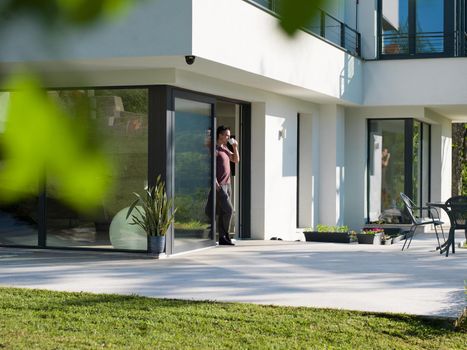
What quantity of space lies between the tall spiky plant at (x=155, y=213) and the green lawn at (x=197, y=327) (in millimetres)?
3537

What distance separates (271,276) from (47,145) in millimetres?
9300

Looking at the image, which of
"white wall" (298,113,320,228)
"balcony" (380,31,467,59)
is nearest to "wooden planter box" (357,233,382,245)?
"white wall" (298,113,320,228)

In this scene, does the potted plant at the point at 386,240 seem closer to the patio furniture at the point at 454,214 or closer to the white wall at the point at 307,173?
the white wall at the point at 307,173

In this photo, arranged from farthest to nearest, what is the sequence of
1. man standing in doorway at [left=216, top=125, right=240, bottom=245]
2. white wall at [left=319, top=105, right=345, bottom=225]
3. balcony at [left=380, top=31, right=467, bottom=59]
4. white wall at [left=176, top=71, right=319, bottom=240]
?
balcony at [left=380, top=31, right=467, bottom=59] → white wall at [left=319, top=105, right=345, bottom=225] → white wall at [left=176, top=71, right=319, bottom=240] → man standing in doorway at [left=216, top=125, right=240, bottom=245]

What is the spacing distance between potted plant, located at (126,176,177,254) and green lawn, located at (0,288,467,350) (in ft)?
11.6

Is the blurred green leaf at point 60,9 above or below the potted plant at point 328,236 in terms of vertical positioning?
above

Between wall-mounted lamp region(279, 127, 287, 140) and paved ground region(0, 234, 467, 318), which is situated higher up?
wall-mounted lamp region(279, 127, 287, 140)

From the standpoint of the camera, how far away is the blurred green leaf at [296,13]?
662mm

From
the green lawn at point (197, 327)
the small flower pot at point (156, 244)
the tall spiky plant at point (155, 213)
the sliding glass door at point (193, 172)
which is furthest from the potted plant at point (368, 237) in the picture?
the green lawn at point (197, 327)

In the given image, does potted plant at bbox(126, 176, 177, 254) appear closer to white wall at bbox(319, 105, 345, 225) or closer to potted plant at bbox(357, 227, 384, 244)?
potted plant at bbox(357, 227, 384, 244)

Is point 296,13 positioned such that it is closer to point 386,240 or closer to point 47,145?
point 47,145

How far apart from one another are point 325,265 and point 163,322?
4.62 metres

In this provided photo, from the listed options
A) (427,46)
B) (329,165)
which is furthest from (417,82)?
(329,165)

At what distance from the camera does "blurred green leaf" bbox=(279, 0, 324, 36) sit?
66 centimetres
